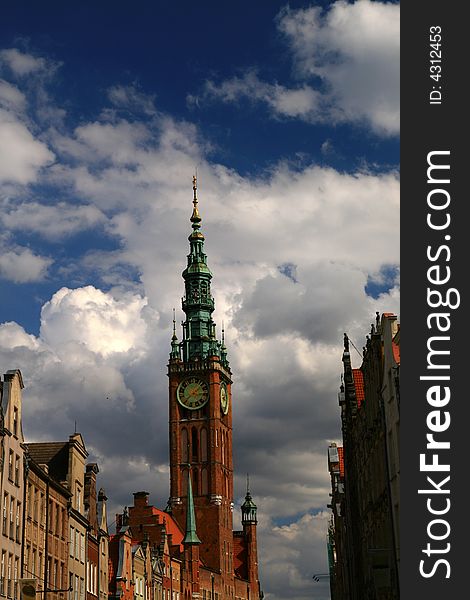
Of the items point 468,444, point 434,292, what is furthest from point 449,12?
point 468,444

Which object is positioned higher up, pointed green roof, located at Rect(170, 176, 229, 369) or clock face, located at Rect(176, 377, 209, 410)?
pointed green roof, located at Rect(170, 176, 229, 369)

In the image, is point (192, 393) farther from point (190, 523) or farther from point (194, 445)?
point (190, 523)

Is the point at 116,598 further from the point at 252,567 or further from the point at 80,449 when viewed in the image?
the point at 252,567

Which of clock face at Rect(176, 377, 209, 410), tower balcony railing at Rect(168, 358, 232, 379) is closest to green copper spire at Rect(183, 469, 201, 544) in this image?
clock face at Rect(176, 377, 209, 410)

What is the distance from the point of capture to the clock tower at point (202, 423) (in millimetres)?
145750

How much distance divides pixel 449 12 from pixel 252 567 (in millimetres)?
152184

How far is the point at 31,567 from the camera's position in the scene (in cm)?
5288

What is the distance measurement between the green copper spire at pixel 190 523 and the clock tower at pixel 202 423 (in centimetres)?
295

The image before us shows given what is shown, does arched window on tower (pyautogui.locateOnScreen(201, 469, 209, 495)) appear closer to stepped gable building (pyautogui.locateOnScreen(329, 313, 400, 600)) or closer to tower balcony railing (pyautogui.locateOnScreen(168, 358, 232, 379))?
tower balcony railing (pyautogui.locateOnScreen(168, 358, 232, 379))

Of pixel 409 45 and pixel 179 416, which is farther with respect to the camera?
pixel 179 416

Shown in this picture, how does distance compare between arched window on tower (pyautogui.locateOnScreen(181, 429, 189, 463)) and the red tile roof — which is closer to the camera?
the red tile roof

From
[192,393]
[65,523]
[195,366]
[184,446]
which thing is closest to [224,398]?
[192,393]

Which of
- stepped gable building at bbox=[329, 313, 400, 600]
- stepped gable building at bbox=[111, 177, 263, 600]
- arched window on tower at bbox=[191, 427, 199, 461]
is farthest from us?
arched window on tower at bbox=[191, 427, 199, 461]

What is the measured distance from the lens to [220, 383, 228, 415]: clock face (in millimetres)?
153925
